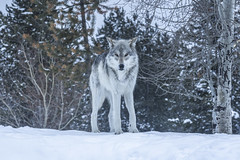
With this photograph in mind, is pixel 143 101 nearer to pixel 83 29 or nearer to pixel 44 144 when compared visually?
pixel 83 29

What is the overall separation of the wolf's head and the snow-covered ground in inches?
74.4

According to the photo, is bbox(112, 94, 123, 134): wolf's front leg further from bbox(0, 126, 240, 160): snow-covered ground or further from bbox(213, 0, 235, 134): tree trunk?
bbox(213, 0, 235, 134): tree trunk

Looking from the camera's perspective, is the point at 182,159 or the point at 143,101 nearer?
the point at 182,159

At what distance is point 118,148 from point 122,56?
2317mm

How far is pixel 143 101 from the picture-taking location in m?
21.7

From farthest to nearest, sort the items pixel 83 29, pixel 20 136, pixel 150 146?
pixel 83 29 < pixel 20 136 < pixel 150 146

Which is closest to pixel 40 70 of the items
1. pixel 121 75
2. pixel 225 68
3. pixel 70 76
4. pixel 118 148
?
pixel 70 76

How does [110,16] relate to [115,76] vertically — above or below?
above

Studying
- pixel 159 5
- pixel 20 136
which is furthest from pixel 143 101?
pixel 20 136

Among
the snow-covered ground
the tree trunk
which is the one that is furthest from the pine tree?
the snow-covered ground

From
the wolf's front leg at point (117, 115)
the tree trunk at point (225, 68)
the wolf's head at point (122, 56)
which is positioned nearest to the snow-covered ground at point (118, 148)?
the wolf's front leg at point (117, 115)

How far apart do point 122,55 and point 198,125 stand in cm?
1564

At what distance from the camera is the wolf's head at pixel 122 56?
232 inches

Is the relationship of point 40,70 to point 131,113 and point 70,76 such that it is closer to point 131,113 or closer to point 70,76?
point 70,76
